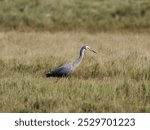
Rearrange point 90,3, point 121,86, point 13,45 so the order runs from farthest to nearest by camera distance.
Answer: point 90,3 → point 13,45 → point 121,86

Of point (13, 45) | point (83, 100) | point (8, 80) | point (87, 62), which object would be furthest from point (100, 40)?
point (83, 100)

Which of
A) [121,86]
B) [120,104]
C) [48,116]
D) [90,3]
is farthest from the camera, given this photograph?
[90,3]

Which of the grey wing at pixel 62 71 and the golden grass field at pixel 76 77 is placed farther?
the grey wing at pixel 62 71

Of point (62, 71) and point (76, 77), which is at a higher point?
point (62, 71)

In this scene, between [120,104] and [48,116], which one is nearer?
[48,116]

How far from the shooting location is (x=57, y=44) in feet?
69.6

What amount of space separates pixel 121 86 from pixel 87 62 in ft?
11.4

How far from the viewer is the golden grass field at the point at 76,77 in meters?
11.7

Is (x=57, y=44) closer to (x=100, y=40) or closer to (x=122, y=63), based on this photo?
(x=100, y=40)

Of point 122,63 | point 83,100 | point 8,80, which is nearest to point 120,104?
point 83,100

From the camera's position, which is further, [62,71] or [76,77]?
[76,77]

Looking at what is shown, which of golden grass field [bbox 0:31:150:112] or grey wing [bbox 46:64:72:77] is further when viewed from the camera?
grey wing [bbox 46:64:72:77]

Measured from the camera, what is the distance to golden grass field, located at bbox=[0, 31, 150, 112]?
11670 mm

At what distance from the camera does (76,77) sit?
1445 centimetres
